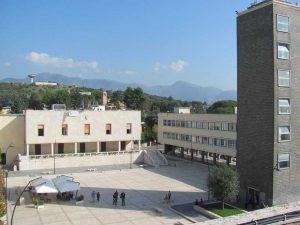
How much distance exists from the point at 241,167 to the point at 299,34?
1409 centimetres

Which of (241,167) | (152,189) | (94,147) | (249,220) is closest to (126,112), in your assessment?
(94,147)

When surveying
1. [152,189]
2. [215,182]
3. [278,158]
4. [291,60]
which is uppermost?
[291,60]

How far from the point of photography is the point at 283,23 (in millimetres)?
34625

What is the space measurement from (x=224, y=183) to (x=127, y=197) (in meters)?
12.2

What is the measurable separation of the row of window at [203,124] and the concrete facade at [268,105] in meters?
19.6

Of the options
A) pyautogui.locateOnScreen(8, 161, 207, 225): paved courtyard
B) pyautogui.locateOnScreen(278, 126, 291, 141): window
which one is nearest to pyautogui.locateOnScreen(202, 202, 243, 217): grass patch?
pyautogui.locateOnScreen(8, 161, 207, 225): paved courtyard

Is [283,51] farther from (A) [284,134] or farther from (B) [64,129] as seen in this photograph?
(B) [64,129]

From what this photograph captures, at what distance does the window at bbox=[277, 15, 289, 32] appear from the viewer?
112 ft

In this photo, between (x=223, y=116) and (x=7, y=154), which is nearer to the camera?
(x=223, y=116)

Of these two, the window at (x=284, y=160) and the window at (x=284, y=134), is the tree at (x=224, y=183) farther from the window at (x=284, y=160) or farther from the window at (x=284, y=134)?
the window at (x=284, y=134)

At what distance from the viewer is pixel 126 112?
70375 millimetres

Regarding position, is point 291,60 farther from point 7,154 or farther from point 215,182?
point 7,154

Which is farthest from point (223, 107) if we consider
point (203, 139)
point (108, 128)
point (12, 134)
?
point (12, 134)

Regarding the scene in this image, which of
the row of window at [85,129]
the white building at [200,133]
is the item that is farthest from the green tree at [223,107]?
the row of window at [85,129]
